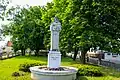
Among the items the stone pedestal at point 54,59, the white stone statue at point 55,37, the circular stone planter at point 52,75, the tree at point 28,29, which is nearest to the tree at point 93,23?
the white stone statue at point 55,37

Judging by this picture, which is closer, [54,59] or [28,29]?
[54,59]

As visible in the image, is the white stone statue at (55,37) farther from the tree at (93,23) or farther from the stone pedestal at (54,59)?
the tree at (93,23)

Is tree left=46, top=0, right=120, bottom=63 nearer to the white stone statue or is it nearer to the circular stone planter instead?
the white stone statue

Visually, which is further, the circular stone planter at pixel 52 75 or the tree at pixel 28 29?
the tree at pixel 28 29

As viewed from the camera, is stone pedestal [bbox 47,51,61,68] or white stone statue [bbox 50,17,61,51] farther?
white stone statue [bbox 50,17,61,51]

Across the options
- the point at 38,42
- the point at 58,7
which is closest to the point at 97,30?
the point at 58,7

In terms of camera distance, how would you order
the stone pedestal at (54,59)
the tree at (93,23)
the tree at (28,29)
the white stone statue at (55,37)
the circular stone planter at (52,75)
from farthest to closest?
the tree at (28,29)
the tree at (93,23)
the white stone statue at (55,37)
the stone pedestal at (54,59)
the circular stone planter at (52,75)

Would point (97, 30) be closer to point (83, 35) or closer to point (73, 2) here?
point (83, 35)

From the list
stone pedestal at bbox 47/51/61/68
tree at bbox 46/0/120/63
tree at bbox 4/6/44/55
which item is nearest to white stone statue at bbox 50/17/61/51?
stone pedestal at bbox 47/51/61/68

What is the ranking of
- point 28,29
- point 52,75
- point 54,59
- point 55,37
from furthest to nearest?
point 28,29 → point 55,37 → point 54,59 → point 52,75

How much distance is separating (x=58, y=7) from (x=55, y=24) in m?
13.9

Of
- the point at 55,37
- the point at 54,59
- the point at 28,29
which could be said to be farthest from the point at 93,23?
the point at 28,29

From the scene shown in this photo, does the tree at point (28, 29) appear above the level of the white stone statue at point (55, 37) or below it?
above

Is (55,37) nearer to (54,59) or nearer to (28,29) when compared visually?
(54,59)
